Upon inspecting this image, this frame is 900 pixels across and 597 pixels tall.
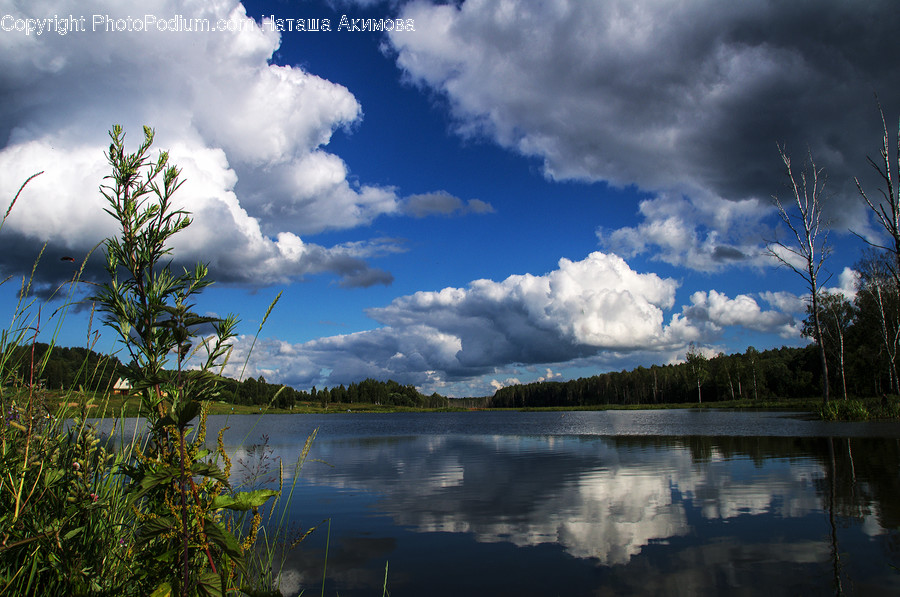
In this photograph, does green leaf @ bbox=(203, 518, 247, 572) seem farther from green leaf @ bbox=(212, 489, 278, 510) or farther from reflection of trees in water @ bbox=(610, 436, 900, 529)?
reflection of trees in water @ bbox=(610, 436, 900, 529)

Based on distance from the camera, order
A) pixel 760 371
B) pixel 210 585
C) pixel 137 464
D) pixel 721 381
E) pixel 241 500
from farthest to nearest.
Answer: pixel 721 381, pixel 760 371, pixel 137 464, pixel 241 500, pixel 210 585

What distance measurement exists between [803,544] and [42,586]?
862cm

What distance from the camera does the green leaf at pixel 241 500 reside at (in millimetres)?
2102

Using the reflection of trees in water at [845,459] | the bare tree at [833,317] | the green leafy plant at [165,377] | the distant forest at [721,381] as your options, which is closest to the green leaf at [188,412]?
the green leafy plant at [165,377]

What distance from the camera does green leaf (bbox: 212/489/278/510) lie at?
2.10 metres

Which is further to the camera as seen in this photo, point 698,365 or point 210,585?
point 698,365

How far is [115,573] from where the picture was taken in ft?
10.2

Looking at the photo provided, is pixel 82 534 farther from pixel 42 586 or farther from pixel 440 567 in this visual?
pixel 440 567

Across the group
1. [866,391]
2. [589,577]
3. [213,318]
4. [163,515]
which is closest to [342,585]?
[589,577]

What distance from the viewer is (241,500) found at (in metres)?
2.20

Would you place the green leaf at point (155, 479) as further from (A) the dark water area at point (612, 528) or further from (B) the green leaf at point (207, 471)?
(A) the dark water area at point (612, 528)

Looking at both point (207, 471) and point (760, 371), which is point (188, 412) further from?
point (760, 371)

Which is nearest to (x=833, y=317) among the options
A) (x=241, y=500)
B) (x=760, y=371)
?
(x=760, y=371)

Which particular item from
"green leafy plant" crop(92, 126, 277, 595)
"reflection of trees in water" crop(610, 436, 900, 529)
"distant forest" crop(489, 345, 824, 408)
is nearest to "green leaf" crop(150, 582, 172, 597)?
"green leafy plant" crop(92, 126, 277, 595)
